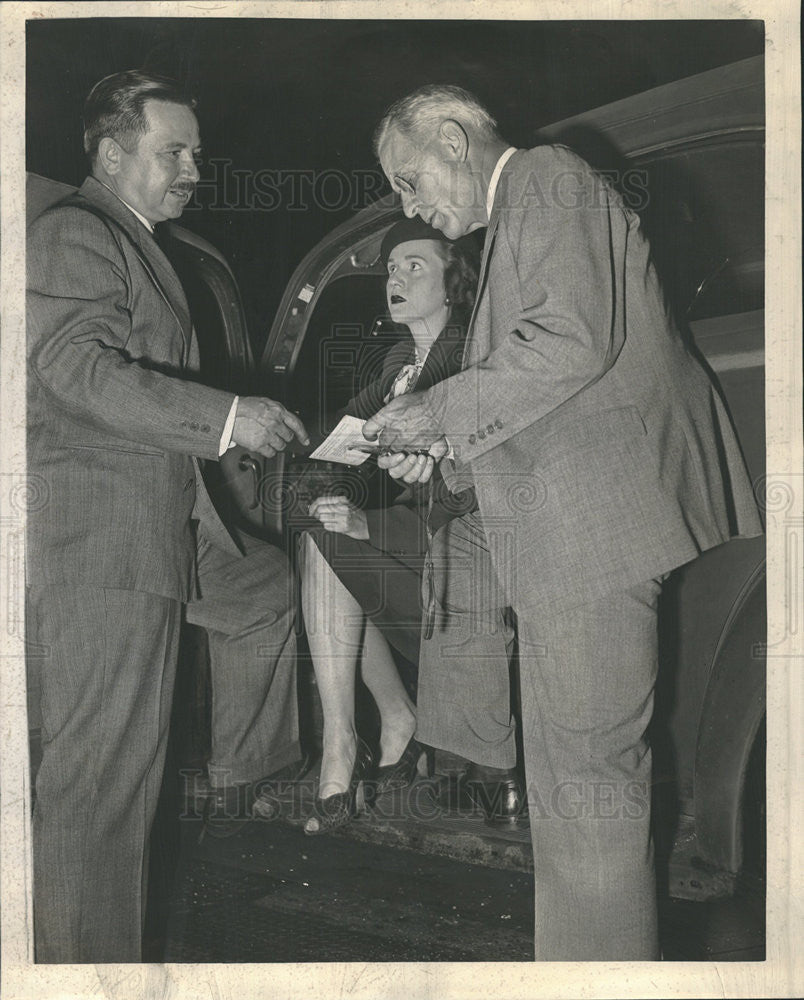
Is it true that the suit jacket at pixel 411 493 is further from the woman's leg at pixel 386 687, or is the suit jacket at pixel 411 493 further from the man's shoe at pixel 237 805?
the man's shoe at pixel 237 805

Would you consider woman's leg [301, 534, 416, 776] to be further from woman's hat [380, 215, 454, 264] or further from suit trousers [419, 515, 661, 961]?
woman's hat [380, 215, 454, 264]

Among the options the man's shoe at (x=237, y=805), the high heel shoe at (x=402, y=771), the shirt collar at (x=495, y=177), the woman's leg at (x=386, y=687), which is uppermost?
the shirt collar at (x=495, y=177)

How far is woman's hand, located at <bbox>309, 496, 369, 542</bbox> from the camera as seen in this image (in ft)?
6.77

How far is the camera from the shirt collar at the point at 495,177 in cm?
194

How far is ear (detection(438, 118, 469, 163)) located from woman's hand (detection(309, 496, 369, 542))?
2.24ft

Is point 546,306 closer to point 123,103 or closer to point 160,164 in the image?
point 160,164

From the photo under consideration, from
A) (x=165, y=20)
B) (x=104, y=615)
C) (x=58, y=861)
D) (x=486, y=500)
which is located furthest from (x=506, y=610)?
(x=165, y=20)

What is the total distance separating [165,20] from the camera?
204cm

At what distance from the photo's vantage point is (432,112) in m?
1.99

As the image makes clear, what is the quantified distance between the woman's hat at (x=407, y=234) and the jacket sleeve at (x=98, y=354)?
0.45 meters

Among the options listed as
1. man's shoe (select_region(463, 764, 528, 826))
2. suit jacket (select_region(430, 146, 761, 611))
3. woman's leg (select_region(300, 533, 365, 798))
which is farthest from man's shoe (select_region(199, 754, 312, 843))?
suit jacket (select_region(430, 146, 761, 611))

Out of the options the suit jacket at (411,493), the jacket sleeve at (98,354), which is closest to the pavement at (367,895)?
the suit jacket at (411,493)

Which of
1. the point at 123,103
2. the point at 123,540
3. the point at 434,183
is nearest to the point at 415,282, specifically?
the point at 434,183

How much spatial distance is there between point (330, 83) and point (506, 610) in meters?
1.06
